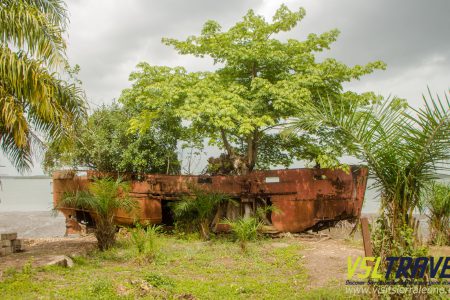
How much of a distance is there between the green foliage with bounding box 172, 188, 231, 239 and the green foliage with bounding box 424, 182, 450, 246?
6.05 metres

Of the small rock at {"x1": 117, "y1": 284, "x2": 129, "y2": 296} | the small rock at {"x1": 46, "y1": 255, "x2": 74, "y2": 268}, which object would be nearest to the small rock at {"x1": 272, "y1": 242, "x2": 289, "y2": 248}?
the small rock at {"x1": 46, "y1": 255, "x2": 74, "y2": 268}

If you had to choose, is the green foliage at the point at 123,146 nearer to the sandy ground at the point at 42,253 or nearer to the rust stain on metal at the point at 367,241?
the sandy ground at the point at 42,253

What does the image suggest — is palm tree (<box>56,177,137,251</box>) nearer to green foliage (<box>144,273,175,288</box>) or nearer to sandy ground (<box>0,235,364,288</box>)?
sandy ground (<box>0,235,364,288</box>)

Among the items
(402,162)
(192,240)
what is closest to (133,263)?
(192,240)

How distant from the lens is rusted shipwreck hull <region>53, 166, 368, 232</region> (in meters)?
12.3

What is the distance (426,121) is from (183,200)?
8.70 m

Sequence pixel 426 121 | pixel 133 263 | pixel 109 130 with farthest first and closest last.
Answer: pixel 109 130 → pixel 133 263 → pixel 426 121

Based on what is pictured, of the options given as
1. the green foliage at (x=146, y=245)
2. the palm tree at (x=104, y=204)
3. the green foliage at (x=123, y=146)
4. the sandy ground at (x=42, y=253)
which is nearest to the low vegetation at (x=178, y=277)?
the green foliage at (x=146, y=245)

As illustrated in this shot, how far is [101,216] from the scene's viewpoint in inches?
386

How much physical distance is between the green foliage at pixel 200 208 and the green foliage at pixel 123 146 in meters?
1.94

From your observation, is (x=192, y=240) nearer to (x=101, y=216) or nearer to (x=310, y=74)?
(x=101, y=216)

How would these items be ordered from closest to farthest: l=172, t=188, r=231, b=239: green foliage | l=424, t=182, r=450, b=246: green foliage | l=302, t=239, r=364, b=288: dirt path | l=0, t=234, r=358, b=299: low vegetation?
l=0, t=234, r=358, b=299: low vegetation
l=302, t=239, r=364, b=288: dirt path
l=424, t=182, r=450, b=246: green foliage
l=172, t=188, r=231, b=239: green foliage

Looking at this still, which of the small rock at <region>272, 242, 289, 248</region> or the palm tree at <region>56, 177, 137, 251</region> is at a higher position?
the palm tree at <region>56, 177, 137, 251</region>

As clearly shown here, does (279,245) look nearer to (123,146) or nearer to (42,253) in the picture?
(42,253)
